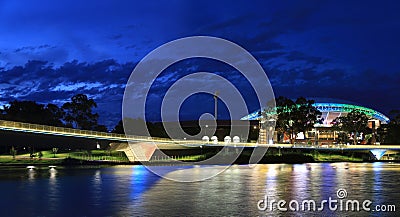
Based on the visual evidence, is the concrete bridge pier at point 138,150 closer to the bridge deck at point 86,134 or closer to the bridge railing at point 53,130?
the bridge deck at point 86,134

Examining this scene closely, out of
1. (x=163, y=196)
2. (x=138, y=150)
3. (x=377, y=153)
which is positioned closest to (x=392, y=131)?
(x=377, y=153)

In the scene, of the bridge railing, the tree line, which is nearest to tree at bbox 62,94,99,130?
the tree line

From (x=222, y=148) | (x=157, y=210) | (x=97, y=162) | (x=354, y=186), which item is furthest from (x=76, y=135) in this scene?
(x=157, y=210)

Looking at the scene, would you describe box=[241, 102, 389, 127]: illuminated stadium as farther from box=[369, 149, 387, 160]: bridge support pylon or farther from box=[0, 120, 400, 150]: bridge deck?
box=[0, 120, 400, 150]: bridge deck

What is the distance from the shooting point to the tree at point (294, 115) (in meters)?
114

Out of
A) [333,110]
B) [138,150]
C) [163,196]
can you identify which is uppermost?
[333,110]

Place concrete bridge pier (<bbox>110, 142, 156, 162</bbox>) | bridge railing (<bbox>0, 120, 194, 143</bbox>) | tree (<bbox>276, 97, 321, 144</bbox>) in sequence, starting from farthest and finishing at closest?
1. tree (<bbox>276, 97, 321, 144</bbox>)
2. concrete bridge pier (<bbox>110, 142, 156, 162</bbox>)
3. bridge railing (<bbox>0, 120, 194, 143</bbox>)

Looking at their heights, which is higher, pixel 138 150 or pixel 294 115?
pixel 294 115

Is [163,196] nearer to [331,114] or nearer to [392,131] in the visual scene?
[392,131]

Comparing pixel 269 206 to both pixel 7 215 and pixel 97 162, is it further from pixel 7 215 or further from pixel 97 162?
pixel 97 162

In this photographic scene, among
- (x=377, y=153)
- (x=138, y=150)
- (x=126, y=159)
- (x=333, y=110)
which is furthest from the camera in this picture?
(x=333, y=110)

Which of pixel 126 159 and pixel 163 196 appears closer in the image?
pixel 163 196

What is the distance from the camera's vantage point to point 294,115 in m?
114

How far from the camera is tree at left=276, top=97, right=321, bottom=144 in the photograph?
375 ft
